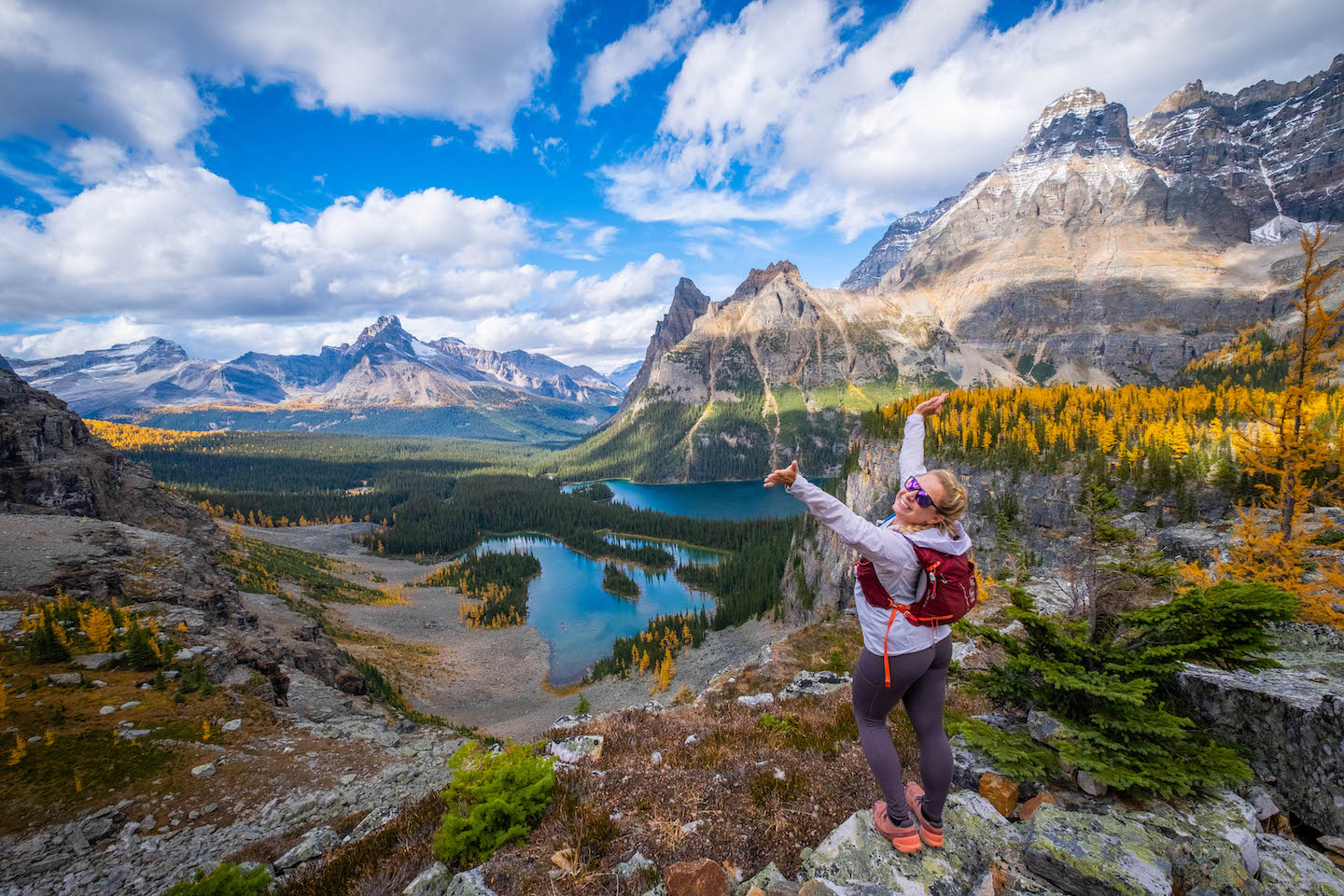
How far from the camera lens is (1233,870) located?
12.8 feet

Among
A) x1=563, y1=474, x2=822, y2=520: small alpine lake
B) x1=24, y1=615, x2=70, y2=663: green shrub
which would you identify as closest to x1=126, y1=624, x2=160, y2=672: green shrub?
x1=24, y1=615, x2=70, y2=663: green shrub

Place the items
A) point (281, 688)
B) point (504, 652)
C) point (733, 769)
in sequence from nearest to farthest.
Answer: point (733, 769), point (281, 688), point (504, 652)

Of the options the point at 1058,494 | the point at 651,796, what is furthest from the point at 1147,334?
the point at 651,796

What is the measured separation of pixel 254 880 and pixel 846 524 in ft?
28.0

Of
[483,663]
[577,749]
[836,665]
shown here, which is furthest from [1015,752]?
[483,663]

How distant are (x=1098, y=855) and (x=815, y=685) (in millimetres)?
12821

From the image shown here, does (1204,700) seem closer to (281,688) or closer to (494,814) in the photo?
(494,814)

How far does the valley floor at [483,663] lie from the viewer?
1946 inches

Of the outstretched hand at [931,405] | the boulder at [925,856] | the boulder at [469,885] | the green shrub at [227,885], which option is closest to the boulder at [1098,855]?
the boulder at [925,856]

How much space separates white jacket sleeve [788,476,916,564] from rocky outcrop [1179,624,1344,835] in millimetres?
4371

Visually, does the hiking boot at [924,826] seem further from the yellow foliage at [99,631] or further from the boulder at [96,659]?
the yellow foliage at [99,631]

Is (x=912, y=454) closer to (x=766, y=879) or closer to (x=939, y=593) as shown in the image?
(x=939, y=593)

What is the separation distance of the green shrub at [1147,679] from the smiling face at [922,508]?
1617 mm

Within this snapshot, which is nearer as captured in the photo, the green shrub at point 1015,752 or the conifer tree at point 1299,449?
the green shrub at point 1015,752
